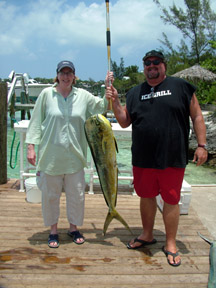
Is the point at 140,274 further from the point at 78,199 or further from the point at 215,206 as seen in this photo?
the point at 215,206

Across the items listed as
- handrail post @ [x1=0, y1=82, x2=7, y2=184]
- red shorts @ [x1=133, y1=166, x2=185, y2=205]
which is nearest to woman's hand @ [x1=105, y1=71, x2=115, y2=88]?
red shorts @ [x1=133, y1=166, x2=185, y2=205]

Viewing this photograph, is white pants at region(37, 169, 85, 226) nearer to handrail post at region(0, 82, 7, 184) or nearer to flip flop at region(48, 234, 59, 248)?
flip flop at region(48, 234, 59, 248)

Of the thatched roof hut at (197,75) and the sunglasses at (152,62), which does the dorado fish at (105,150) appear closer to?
the sunglasses at (152,62)

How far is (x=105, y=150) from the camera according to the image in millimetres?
2594

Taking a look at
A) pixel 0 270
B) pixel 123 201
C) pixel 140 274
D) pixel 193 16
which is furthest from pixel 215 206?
pixel 193 16

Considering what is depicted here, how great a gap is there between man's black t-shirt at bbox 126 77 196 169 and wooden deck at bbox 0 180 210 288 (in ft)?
2.94

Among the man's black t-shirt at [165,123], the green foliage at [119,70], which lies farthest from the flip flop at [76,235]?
the green foliage at [119,70]

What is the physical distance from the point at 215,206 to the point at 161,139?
2149 millimetres

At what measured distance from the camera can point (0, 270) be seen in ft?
7.98

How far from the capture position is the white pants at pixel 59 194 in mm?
2824

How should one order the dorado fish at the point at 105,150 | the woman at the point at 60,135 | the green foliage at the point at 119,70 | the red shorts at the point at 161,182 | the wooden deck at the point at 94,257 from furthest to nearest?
1. the green foliage at the point at 119,70
2. the woman at the point at 60,135
3. the red shorts at the point at 161,182
4. the dorado fish at the point at 105,150
5. the wooden deck at the point at 94,257

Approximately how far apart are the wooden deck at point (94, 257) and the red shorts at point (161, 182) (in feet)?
1.93

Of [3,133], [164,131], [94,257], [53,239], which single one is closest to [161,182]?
[164,131]

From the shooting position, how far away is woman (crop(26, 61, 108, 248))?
8.94 feet
